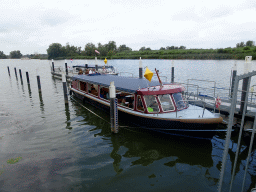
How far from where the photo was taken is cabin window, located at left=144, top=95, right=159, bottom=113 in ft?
31.3

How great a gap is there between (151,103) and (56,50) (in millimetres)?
118624

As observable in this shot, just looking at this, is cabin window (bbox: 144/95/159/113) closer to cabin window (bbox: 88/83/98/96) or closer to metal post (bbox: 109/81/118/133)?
metal post (bbox: 109/81/118/133)

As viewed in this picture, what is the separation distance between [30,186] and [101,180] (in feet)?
8.37

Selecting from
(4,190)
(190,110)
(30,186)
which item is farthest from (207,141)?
(4,190)

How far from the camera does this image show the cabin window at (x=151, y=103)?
9555 millimetres

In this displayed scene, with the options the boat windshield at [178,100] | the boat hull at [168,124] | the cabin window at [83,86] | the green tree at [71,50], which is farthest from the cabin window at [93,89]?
the green tree at [71,50]

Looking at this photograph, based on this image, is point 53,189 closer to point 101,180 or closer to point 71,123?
point 101,180

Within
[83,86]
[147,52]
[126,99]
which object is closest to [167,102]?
[126,99]

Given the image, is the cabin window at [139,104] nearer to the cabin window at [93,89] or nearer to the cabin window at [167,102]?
the cabin window at [167,102]

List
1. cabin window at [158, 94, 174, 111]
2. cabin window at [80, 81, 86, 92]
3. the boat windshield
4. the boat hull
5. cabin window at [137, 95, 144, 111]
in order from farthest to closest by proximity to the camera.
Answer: cabin window at [80, 81, 86, 92]
cabin window at [137, 95, 144, 111]
the boat windshield
cabin window at [158, 94, 174, 111]
the boat hull

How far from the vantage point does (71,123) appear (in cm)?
1252

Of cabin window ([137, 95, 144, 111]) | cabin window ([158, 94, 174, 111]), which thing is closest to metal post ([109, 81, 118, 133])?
cabin window ([137, 95, 144, 111])

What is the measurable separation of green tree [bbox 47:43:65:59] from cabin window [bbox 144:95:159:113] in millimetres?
116933

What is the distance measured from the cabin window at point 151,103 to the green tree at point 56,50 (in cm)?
11693
